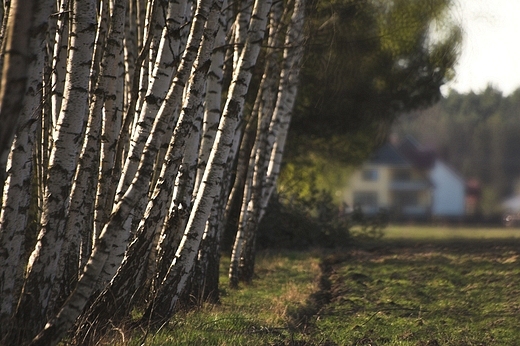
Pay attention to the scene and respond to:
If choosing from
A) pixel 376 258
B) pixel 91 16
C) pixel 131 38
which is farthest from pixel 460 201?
pixel 91 16

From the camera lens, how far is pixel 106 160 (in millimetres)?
10383

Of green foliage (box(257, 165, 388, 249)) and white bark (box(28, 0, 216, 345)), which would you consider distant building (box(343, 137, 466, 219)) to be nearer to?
green foliage (box(257, 165, 388, 249))

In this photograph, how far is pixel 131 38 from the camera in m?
14.3

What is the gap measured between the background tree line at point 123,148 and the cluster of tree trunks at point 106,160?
15 millimetres

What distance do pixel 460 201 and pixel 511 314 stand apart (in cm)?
8548

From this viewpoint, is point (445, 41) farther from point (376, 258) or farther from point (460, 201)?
point (460, 201)

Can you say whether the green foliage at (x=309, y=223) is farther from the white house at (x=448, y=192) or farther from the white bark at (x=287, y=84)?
the white house at (x=448, y=192)

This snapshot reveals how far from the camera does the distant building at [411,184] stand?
9319 cm

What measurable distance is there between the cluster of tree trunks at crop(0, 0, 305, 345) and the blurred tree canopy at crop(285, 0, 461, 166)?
1.21 metres

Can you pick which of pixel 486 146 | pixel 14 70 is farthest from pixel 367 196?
pixel 14 70

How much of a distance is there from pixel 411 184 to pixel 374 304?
8269 cm

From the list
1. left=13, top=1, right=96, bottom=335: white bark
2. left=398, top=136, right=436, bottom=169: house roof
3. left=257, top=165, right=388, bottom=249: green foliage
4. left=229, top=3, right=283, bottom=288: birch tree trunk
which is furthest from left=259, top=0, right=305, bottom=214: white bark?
left=398, top=136, right=436, bottom=169: house roof

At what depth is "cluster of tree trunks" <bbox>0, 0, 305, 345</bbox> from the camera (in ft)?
23.8

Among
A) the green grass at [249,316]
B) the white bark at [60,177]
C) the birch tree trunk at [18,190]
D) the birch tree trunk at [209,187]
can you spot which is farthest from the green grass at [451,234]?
the birch tree trunk at [18,190]
